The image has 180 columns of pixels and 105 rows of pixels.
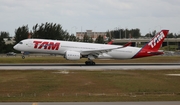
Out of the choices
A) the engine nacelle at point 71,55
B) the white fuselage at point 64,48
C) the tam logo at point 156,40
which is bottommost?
the engine nacelle at point 71,55

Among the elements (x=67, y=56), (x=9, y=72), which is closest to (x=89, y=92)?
(x=9, y=72)

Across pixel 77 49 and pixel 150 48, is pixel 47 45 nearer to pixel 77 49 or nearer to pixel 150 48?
pixel 77 49

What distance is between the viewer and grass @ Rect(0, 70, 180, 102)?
24.5m

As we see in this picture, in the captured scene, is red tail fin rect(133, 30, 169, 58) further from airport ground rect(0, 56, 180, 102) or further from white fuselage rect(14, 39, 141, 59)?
airport ground rect(0, 56, 180, 102)

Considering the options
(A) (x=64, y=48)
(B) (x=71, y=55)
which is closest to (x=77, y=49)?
(A) (x=64, y=48)

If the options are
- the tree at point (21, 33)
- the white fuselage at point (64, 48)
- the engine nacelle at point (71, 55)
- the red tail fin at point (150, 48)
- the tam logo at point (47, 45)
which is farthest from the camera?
the tree at point (21, 33)

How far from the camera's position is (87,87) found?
29.6m

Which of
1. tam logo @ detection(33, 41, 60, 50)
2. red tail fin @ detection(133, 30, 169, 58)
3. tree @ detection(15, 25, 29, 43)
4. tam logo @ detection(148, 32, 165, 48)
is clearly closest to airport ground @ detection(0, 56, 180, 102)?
tam logo @ detection(33, 41, 60, 50)

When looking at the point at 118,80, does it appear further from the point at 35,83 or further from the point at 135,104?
the point at 135,104

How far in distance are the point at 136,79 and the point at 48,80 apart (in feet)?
28.4

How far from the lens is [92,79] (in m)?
34.4

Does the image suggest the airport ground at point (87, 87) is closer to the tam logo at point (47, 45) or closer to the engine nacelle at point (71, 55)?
the engine nacelle at point (71, 55)

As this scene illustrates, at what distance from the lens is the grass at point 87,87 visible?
80.4 feet

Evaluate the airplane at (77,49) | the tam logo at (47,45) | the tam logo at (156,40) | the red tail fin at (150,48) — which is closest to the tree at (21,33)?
the airplane at (77,49)
